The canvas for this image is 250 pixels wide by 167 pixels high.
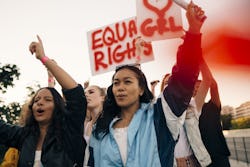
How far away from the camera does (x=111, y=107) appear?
2564 millimetres

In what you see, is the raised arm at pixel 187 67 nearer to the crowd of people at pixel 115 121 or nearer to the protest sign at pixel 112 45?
the crowd of people at pixel 115 121

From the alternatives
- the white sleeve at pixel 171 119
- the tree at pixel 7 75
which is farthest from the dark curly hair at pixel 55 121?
the tree at pixel 7 75

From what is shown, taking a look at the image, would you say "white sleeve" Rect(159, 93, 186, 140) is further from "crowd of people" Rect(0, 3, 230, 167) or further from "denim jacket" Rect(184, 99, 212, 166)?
"denim jacket" Rect(184, 99, 212, 166)

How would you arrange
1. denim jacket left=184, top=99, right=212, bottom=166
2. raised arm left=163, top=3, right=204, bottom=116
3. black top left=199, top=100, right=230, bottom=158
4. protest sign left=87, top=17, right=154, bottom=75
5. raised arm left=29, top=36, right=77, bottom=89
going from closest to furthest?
raised arm left=163, top=3, right=204, bottom=116, raised arm left=29, top=36, right=77, bottom=89, denim jacket left=184, top=99, right=212, bottom=166, black top left=199, top=100, right=230, bottom=158, protest sign left=87, top=17, right=154, bottom=75

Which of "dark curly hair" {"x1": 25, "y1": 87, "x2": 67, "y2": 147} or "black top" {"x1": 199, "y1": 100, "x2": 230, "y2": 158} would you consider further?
"black top" {"x1": 199, "y1": 100, "x2": 230, "y2": 158}

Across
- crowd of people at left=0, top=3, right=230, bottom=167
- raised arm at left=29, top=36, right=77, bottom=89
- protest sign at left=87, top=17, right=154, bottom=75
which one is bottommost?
crowd of people at left=0, top=3, right=230, bottom=167

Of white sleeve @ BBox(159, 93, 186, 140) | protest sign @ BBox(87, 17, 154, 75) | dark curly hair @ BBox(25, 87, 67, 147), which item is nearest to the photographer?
white sleeve @ BBox(159, 93, 186, 140)

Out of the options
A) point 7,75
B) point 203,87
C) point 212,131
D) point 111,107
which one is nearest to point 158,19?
point 203,87

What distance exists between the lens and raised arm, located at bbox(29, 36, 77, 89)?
7.79ft

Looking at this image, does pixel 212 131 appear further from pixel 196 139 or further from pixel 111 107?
pixel 111 107

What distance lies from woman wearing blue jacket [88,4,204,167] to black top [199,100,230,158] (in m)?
1.26

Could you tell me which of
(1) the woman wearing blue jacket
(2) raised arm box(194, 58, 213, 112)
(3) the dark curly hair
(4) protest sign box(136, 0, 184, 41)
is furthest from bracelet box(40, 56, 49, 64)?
(2) raised arm box(194, 58, 213, 112)

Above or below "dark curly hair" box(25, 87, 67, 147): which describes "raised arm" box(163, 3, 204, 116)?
above

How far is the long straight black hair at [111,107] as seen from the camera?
2387mm
